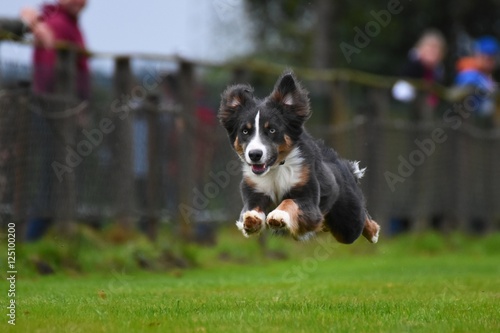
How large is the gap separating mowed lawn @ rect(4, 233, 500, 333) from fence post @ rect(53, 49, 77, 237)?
3.18 feet

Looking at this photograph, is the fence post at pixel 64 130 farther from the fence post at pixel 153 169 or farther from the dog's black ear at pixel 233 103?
the dog's black ear at pixel 233 103

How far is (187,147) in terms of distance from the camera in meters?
14.8

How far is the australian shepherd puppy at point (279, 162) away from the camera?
322 inches

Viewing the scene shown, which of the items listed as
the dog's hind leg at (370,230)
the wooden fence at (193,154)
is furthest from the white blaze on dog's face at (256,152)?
the wooden fence at (193,154)

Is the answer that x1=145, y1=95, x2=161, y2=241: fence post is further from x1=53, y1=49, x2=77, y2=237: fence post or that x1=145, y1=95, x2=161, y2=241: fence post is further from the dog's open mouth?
the dog's open mouth

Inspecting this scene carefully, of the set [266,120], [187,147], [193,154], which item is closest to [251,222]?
[266,120]

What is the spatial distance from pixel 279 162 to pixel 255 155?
1.26 feet

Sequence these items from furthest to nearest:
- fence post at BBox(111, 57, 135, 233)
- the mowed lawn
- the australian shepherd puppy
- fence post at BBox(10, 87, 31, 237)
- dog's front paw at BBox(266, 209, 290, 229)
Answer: fence post at BBox(111, 57, 135, 233) < fence post at BBox(10, 87, 31, 237) < the australian shepherd puppy < dog's front paw at BBox(266, 209, 290, 229) < the mowed lawn

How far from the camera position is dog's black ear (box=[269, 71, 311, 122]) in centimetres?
857

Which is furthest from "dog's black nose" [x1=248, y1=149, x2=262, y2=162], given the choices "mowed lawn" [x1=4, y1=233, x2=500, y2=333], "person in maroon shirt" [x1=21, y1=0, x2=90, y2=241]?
"person in maroon shirt" [x1=21, y1=0, x2=90, y2=241]

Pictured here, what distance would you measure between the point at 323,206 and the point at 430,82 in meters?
10.2

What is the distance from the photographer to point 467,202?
19.7m

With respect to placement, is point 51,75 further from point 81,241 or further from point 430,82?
point 430,82

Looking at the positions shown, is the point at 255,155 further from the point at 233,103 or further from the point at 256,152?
the point at 233,103
